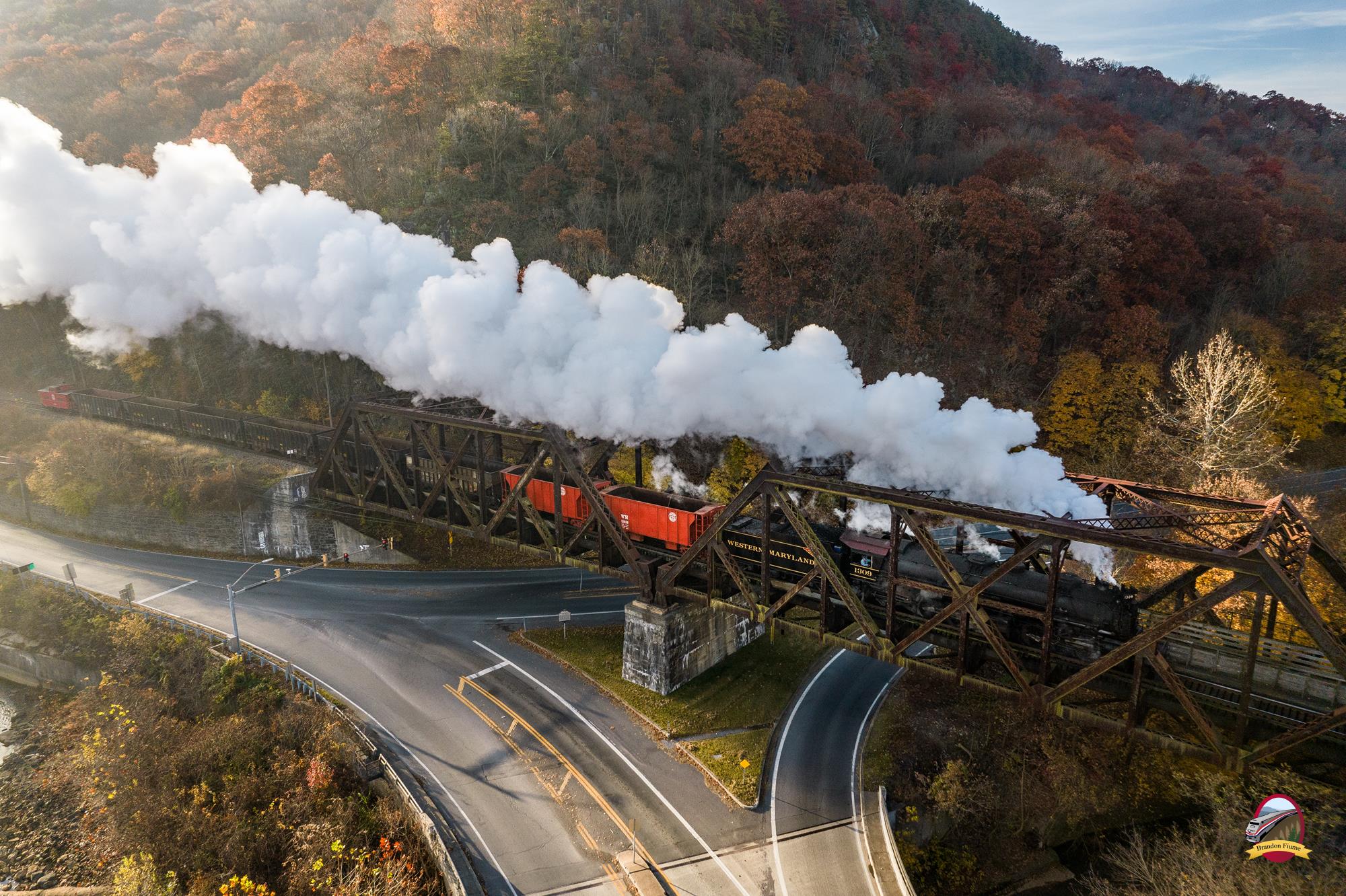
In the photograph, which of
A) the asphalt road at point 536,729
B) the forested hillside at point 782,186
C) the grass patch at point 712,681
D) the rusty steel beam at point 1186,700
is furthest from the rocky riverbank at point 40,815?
the rusty steel beam at point 1186,700

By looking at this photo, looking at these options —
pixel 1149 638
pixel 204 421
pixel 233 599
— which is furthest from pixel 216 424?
pixel 1149 638

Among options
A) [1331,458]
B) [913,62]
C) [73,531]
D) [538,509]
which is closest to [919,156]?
[913,62]

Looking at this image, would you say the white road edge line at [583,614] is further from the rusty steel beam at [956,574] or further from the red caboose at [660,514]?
the rusty steel beam at [956,574]

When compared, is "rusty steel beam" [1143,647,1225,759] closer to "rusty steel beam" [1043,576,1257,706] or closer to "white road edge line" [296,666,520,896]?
"rusty steel beam" [1043,576,1257,706]

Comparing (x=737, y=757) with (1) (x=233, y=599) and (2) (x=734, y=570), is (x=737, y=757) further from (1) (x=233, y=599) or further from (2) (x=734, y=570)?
(1) (x=233, y=599)

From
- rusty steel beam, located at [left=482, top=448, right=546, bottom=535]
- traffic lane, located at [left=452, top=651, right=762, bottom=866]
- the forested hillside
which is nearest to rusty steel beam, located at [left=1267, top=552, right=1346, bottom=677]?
traffic lane, located at [left=452, top=651, right=762, bottom=866]

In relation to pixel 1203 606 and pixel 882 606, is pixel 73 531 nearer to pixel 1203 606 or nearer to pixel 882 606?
pixel 882 606
